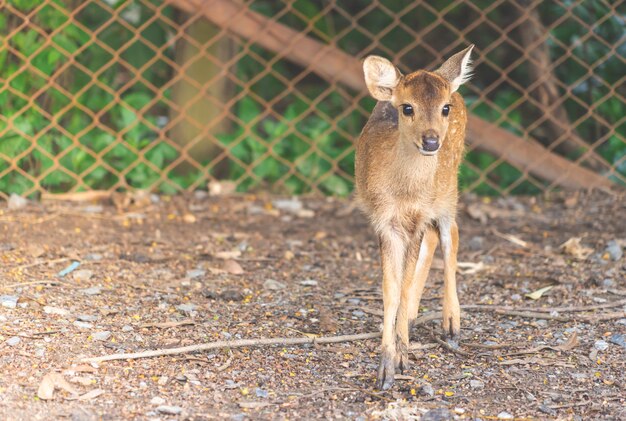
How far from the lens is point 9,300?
15.3 feet

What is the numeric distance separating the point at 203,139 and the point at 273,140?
1.59 ft

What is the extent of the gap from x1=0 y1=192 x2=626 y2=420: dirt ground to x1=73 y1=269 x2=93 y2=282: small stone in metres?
0.01

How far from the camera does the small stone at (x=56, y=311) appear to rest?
4.59 metres

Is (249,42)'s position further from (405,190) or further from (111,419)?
(111,419)

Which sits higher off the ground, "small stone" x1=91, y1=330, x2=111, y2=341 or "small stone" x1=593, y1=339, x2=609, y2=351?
"small stone" x1=593, y1=339, x2=609, y2=351

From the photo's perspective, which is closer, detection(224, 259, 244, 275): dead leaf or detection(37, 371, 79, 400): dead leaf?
detection(37, 371, 79, 400): dead leaf

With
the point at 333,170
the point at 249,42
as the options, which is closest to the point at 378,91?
the point at 249,42

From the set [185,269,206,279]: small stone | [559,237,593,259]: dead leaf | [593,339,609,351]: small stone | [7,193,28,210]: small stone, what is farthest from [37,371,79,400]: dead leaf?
[559,237,593,259]: dead leaf

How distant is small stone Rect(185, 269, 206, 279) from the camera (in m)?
5.35

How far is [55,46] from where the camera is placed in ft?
20.4

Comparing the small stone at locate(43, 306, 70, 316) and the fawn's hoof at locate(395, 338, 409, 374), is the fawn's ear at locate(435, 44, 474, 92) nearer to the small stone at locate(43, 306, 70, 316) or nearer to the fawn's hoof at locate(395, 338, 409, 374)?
the fawn's hoof at locate(395, 338, 409, 374)

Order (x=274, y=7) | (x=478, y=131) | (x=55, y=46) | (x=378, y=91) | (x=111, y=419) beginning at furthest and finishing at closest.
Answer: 1. (x=274, y=7)
2. (x=478, y=131)
3. (x=55, y=46)
4. (x=378, y=91)
5. (x=111, y=419)

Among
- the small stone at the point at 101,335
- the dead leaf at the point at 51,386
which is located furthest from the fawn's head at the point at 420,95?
the dead leaf at the point at 51,386

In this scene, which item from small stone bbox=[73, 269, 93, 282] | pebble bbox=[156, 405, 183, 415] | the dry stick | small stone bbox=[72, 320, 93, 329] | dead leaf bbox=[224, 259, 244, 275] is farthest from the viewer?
the dry stick
